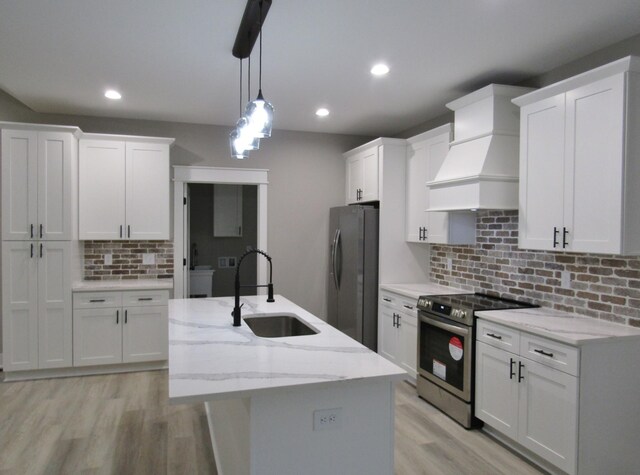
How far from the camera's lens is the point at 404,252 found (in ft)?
15.3

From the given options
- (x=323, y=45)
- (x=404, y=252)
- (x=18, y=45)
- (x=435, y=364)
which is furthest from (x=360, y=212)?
(x=18, y=45)

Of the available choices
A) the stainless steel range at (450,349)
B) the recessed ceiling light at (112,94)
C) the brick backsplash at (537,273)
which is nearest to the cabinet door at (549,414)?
the stainless steel range at (450,349)

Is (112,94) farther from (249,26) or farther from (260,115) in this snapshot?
(260,115)

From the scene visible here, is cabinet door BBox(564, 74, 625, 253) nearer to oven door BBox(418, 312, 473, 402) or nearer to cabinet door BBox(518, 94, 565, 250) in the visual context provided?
cabinet door BBox(518, 94, 565, 250)

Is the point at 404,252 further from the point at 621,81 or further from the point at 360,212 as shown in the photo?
the point at 621,81

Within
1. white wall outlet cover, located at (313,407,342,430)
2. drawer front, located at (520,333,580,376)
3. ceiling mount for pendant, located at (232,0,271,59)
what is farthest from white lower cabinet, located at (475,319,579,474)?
ceiling mount for pendant, located at (232,0,271,59)

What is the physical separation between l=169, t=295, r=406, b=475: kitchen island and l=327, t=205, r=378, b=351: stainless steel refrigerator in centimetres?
250

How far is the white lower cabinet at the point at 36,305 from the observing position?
4.08 m

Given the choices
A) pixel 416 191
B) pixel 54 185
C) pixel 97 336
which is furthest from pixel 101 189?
pixel 416 191

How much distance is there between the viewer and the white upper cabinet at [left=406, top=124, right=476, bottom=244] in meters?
3.96

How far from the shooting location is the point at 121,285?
14.3 ft

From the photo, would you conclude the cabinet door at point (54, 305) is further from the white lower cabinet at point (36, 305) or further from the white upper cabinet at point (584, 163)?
the white upper cabinet at point (584, 163)

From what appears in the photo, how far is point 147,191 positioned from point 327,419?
11.7 ft

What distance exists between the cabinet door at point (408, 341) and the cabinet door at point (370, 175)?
1.34 meters
